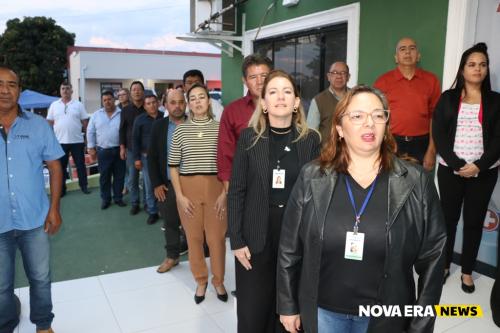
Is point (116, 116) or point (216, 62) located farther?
point (216, 62)

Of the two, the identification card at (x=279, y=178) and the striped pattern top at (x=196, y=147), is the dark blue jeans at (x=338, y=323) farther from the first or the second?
the striped pattern top at (x=196, y=147)

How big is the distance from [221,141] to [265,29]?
4422 millimetres

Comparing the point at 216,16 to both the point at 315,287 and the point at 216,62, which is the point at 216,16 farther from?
the point at 216,62

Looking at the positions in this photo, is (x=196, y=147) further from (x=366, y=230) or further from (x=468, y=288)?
(x=468, y=288)

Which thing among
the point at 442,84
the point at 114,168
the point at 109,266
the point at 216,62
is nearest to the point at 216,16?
the point at 114,168

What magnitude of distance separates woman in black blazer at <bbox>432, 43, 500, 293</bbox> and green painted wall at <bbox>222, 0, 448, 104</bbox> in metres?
0.90

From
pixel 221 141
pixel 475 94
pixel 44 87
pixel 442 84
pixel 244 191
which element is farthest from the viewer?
pixel 44 87

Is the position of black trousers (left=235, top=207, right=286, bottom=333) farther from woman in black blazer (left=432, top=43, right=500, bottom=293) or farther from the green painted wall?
the green painted wall

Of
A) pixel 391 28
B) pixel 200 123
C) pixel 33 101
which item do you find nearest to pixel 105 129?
pixel 200 123

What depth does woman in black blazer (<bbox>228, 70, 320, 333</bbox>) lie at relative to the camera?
1937 millimetres

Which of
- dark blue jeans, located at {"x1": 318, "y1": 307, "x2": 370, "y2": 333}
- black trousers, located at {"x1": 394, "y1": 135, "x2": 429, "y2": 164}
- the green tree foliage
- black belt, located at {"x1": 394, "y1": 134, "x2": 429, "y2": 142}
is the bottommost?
dark blue jeans, located at {"x1": 318, "y1": 307, "x2": 370, "y2": 333}

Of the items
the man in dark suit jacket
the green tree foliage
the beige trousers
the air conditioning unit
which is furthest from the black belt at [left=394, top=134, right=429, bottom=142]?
the green tree foliage

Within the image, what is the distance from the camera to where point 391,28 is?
4.26 metres

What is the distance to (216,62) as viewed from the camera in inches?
946
